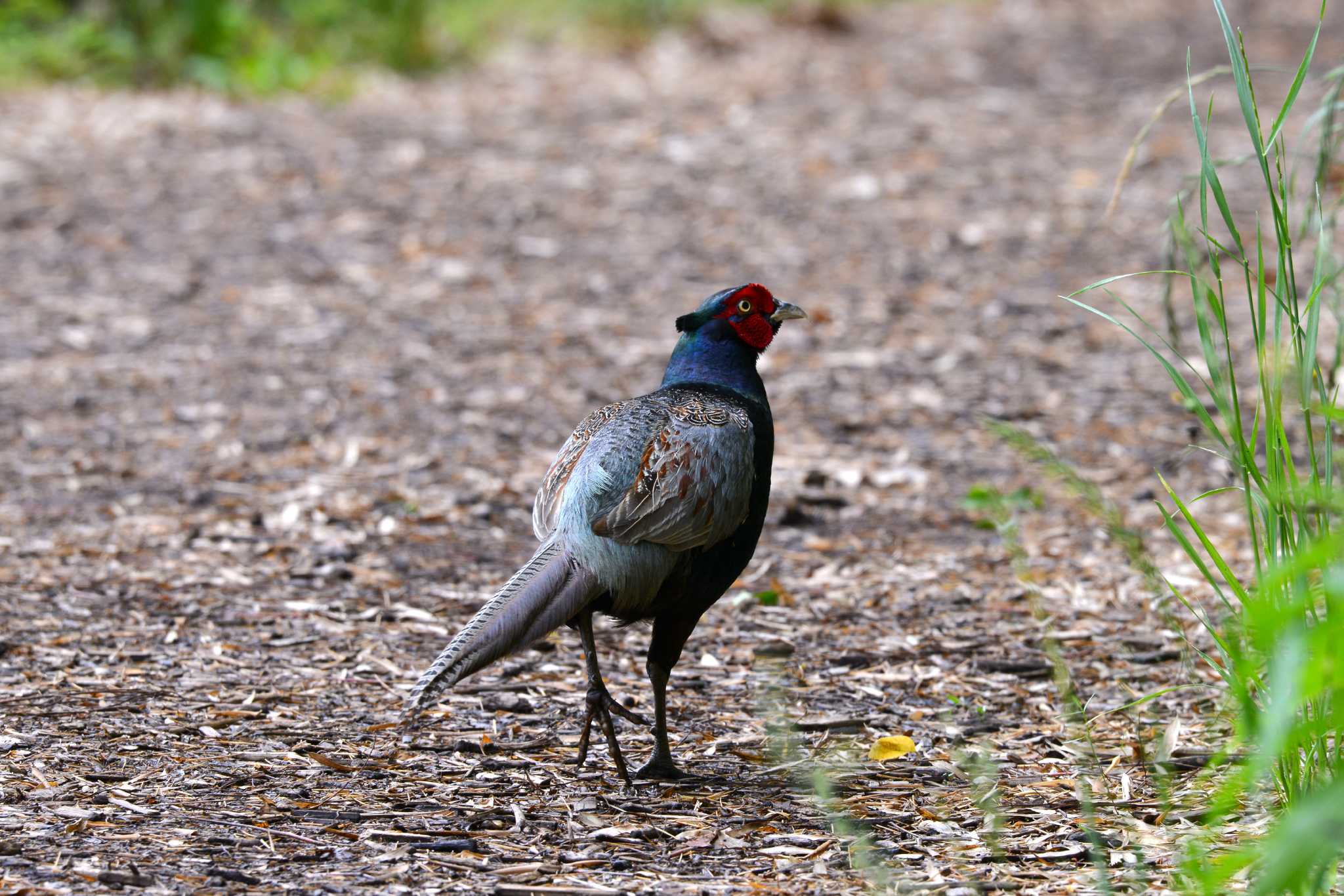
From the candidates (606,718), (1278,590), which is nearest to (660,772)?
(606,718)

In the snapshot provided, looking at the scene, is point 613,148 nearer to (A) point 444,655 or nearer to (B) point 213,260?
(B) point 213,260

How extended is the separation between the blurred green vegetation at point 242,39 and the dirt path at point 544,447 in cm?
49

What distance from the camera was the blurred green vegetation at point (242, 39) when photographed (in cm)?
1006

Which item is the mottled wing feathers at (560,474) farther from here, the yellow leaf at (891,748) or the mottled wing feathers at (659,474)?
the yellow leaf at (891,748)

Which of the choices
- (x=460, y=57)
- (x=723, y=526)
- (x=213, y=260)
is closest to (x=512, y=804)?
(x=723, y=526)


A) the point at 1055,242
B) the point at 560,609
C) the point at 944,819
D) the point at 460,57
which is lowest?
the point at 944,819

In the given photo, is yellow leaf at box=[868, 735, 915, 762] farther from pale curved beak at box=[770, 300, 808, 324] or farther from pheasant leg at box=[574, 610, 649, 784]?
pale curved beak at box=[770, 300, 808, 324]

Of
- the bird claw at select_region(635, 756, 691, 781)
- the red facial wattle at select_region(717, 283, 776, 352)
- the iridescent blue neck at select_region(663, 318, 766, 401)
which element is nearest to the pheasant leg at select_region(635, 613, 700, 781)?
the bird claw at select_region(635, 756, 691, 781)

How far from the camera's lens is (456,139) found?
9289 mm

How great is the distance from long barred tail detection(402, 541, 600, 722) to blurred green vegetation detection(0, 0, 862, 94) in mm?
7902

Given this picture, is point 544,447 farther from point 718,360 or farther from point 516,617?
point 516,617

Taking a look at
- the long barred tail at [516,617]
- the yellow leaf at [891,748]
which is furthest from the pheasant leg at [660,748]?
the yellow leaf at [891,748]

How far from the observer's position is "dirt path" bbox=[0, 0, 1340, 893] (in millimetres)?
2838

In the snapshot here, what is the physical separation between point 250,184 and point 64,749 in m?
5.90
